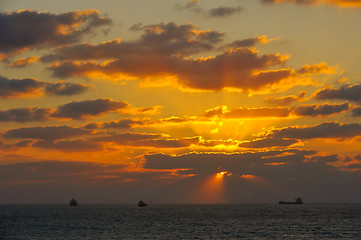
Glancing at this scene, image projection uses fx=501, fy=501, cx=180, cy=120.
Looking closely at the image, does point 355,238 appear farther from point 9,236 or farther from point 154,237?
point 9,236

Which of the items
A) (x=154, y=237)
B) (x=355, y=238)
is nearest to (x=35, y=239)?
(x=154, y=237)

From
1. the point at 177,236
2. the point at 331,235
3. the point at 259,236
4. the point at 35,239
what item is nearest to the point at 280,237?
the point at 259,236

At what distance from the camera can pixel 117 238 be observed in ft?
387

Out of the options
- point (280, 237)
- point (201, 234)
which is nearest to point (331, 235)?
point (280, 237)

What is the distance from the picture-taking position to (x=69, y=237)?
400 feet

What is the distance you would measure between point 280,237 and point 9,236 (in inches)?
2643

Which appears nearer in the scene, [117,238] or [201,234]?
[117,238]

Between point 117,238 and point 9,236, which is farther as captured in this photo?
point 9,236

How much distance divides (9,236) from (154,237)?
1458 inches

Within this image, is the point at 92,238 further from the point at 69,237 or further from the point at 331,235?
the point at 331,235

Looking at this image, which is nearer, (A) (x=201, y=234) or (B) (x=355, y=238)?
(B) (x=355, y=238)

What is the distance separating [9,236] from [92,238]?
22.7 metres

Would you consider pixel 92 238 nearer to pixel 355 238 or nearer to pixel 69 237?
pixel 69 237

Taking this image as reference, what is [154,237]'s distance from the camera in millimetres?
120438
